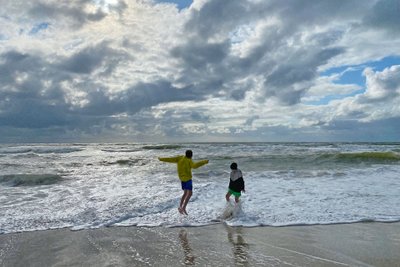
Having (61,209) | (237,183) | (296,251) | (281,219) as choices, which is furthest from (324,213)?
(61,209)

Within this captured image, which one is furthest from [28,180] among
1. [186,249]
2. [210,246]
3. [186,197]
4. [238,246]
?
[238,246]

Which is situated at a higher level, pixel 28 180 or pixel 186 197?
pixel 186 197

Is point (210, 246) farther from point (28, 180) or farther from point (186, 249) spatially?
point (28, 180)

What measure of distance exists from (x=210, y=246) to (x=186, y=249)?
0.47m

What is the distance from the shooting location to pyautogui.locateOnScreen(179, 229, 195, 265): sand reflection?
5664 millimetres

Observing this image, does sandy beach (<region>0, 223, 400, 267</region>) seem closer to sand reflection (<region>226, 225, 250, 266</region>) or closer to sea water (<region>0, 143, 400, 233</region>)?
sand reflection (<region>226, 225, 250, 266</region>)

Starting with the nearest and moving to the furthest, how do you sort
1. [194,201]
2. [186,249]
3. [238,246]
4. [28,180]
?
[186,249] < [238,246] < [194,201] < [28,180]

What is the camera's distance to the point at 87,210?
988 centimetres

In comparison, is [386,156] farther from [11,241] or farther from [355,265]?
[11,241]

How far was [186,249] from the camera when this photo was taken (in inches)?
252

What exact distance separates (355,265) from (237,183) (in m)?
4.51

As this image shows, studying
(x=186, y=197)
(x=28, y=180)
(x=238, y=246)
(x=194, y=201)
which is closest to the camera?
(x=238, y=246)

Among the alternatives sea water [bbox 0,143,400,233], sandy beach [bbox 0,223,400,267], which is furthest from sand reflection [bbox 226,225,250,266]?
sea water [bbox 0,143,400,233]

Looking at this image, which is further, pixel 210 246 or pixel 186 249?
pixel 210 246
